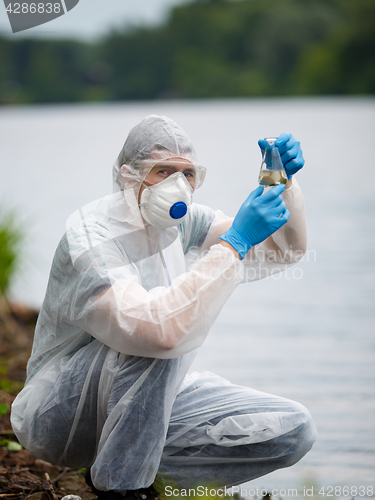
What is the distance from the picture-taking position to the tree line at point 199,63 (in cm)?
3109

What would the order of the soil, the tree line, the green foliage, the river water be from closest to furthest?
the soil → the river water → the green foliage → the tree line

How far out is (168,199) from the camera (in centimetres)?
145

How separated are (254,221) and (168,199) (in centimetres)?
21

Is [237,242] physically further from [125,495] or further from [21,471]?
[21,471]

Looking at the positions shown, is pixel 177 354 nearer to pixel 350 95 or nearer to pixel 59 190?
pixel 59 190

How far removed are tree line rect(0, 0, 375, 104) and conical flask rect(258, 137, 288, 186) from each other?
30.4 metres

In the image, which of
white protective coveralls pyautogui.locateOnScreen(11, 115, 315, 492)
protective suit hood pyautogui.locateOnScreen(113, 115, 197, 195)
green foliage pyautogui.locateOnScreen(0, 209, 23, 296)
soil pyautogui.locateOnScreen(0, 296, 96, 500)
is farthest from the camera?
green foliage pyautogui.locateOnScreen(0, 209, 23, 296)

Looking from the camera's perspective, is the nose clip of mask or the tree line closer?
the nose clip of mask

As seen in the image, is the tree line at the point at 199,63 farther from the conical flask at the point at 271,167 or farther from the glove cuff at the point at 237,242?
the glove cuff at the point at 237,242

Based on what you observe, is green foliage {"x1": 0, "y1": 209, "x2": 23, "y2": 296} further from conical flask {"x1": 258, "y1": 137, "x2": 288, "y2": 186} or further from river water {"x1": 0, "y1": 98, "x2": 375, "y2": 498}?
conical flask {"x1": 258, "y1": 137, "x2": 288, "y2": 186}

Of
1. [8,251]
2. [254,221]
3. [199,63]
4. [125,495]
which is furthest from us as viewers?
[199,63]

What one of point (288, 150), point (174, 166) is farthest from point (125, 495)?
point (288, 150)

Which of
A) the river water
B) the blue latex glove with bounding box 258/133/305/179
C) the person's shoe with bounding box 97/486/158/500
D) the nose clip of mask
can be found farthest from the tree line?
the person's shoe with bounding box 97/486/158/500

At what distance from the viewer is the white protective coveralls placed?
138 centimetres
